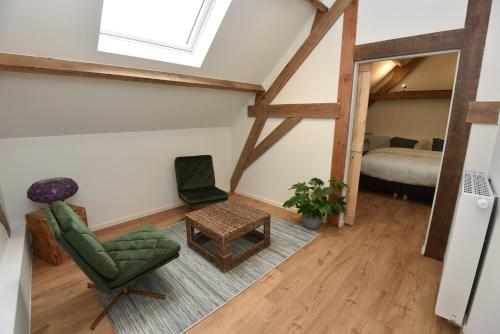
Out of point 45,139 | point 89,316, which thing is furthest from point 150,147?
point 89,316

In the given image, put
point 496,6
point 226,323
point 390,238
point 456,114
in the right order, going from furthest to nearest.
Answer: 1. point 390,238
2. point 456,114
3. point 496,6
4. point 226,323

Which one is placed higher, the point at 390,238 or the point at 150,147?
the point at 150,147

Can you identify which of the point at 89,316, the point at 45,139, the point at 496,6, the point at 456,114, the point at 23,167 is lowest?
the point at 89,316

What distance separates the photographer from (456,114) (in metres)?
1.96

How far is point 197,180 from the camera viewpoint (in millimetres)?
3424

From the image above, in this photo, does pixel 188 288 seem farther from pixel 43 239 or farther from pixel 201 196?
pixel 43 239

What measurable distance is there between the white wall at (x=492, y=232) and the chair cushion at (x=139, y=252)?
6.23ft

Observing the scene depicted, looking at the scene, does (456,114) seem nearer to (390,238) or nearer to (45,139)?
(390,238)

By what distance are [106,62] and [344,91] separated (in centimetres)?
243

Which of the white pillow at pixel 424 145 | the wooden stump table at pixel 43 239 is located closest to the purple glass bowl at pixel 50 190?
the wooden stump table at pixel 43 239

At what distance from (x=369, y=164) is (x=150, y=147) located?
363cm

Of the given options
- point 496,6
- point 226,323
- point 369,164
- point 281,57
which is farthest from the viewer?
point 369,164

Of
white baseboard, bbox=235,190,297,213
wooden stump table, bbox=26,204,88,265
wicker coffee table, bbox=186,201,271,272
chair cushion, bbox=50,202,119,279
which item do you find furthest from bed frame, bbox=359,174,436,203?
wooden stump table, bbox=26,204,88,265

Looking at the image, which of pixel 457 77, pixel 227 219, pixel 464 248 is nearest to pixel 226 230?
pixel 227 219
